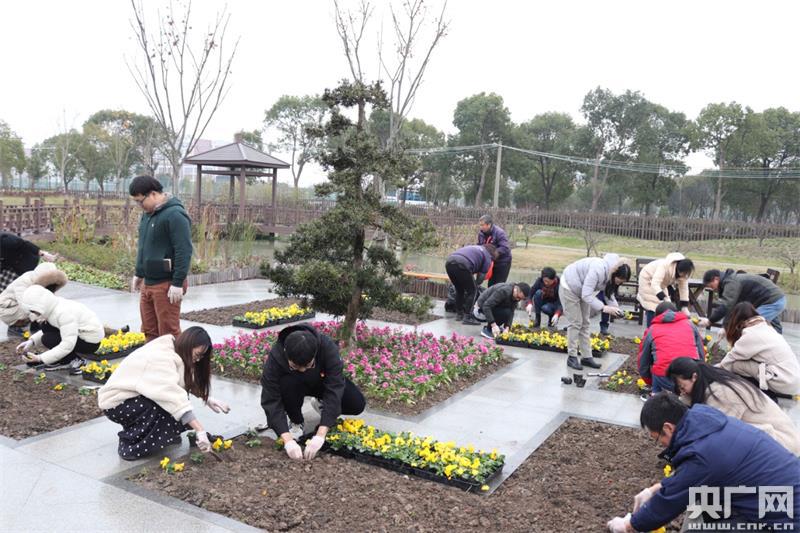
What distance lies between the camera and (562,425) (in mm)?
4926

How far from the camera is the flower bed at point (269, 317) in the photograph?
7883 mm

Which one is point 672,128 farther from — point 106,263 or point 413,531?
point 413,531

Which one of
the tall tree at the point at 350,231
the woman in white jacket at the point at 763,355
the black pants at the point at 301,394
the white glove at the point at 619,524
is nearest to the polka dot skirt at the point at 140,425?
the black pants at the point at 301,394

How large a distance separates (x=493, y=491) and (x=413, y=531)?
2.43 ft

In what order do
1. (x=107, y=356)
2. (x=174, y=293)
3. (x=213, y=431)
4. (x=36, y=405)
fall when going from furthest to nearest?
1. (x=107, y=356)
2. (x=174, y=293)
3. (x=36, y=405)
4. (x=213, y=431)

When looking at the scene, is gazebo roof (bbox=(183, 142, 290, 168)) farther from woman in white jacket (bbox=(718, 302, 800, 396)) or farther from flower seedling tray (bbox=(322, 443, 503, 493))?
woman in white jacket (bbox=(718, 302, 800, 396))

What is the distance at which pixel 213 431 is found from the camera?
4469 mm

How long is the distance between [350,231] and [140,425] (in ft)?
9.31

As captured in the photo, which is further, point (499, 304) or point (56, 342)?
point (499, 304)

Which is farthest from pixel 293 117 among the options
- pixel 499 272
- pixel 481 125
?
pixel 499 272

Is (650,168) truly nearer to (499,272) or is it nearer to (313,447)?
(499,272)

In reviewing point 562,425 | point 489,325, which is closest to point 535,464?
point 562,425

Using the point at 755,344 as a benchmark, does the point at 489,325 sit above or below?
below

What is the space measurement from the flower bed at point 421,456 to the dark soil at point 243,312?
3.82 meters
